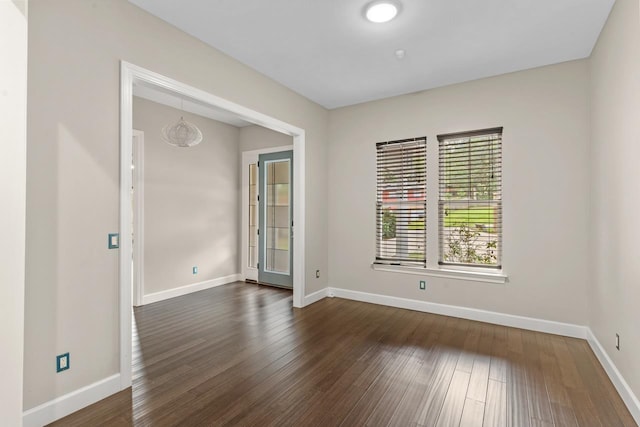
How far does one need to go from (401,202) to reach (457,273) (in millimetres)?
1160

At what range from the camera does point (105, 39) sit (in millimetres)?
2262

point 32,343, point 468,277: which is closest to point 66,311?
point 32,343

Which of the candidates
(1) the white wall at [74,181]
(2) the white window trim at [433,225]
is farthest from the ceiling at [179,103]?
(2) the white window trim at [433,225]

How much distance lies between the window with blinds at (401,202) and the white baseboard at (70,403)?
332cm

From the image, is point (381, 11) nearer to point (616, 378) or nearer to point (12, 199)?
point (12, 199)

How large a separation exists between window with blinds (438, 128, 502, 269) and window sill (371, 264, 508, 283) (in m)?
0.12

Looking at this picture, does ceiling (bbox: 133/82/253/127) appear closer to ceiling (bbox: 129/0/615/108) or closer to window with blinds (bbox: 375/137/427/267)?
ceiling (bbox: 129/0/615/108)

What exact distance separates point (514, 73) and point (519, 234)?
1.83m

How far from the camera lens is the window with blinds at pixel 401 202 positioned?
4230 millimetres

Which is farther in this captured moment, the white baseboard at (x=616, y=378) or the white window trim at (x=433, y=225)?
the white window trim at (x=433, y=225)

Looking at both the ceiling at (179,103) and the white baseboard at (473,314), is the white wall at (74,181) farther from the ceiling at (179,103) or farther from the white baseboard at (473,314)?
the white baseboard at (473,314)

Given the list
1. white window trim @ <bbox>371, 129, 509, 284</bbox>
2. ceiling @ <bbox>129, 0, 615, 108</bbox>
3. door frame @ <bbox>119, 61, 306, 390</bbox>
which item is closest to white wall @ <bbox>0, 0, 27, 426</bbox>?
door frame @ <bbox>119, 61, 306, 390</bbox>

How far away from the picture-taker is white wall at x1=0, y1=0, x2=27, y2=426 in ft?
5.03

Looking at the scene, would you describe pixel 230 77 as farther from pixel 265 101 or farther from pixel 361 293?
pixel 361 293
